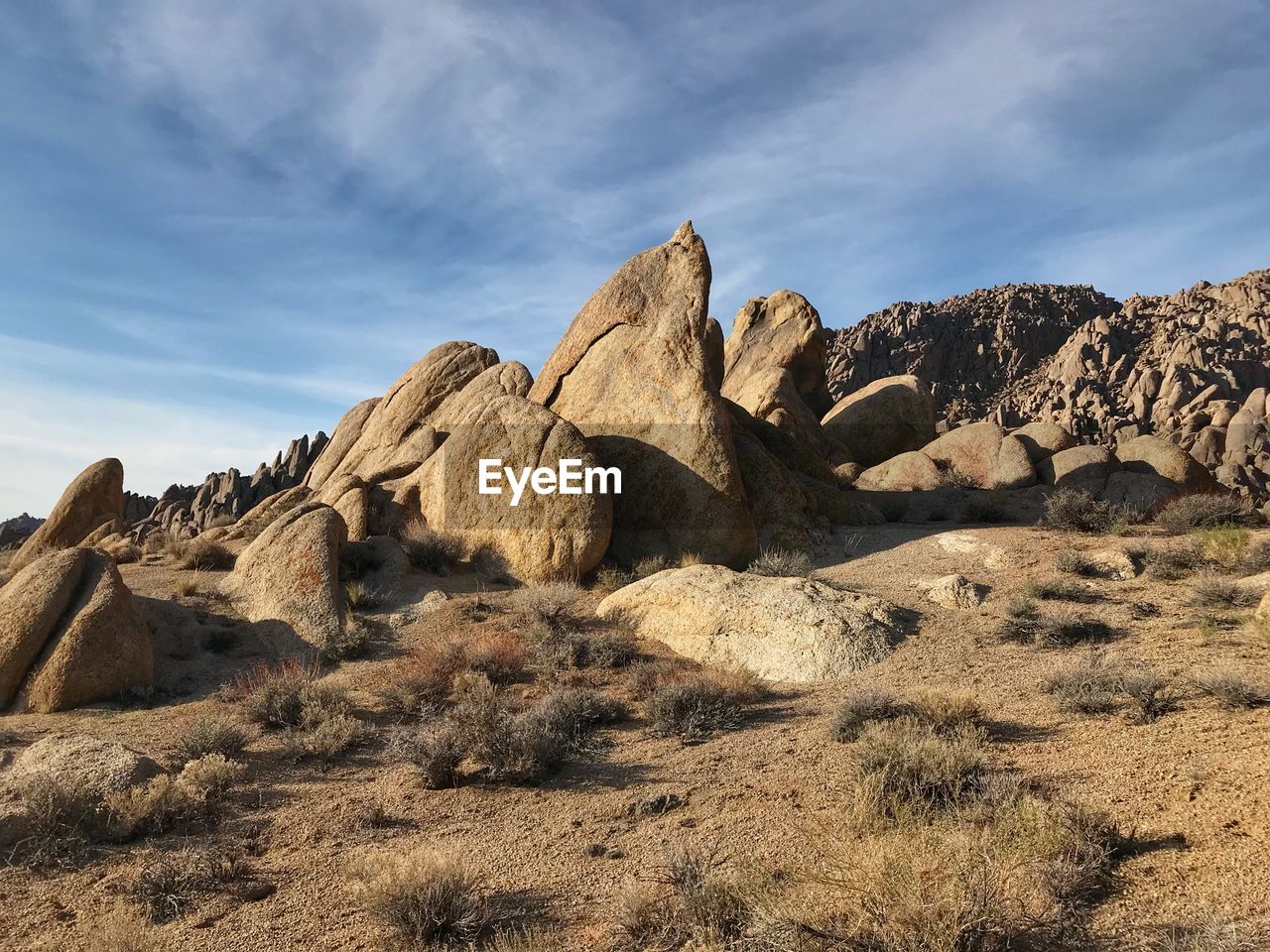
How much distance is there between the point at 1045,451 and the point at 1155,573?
1188cm

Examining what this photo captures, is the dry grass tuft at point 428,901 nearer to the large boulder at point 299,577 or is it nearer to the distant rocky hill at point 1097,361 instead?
the large boulder at point 299,577

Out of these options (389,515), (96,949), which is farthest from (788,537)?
(96,949)

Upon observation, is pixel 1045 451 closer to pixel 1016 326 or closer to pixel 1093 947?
pixel 1093 947

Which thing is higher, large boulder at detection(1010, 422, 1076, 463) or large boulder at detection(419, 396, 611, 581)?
large boulder at detection(1010, 422, 1076, 463)

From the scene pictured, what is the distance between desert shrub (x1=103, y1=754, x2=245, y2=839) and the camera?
682 cm

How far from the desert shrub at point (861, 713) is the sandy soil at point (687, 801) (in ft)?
0.64

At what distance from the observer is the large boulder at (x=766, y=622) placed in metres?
10.9

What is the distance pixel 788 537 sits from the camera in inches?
658

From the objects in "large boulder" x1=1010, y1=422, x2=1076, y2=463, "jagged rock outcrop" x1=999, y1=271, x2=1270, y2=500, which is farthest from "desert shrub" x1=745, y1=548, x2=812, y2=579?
"jagged rock outcrop" x1=999, y1=271, x2=1270, y2=500

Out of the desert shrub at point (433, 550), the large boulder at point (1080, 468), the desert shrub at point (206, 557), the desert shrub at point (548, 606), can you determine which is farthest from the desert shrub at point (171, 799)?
the large boulder at point (1080, 468)

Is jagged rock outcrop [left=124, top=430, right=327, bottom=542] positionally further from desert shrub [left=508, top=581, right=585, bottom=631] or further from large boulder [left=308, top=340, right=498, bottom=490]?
desert shrub [left=508, top=581, right=585, bottom=631]

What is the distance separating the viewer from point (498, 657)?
11242mm

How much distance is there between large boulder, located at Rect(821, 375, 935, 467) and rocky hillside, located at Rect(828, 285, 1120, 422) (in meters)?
46.5

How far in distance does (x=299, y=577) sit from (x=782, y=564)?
8631mm
